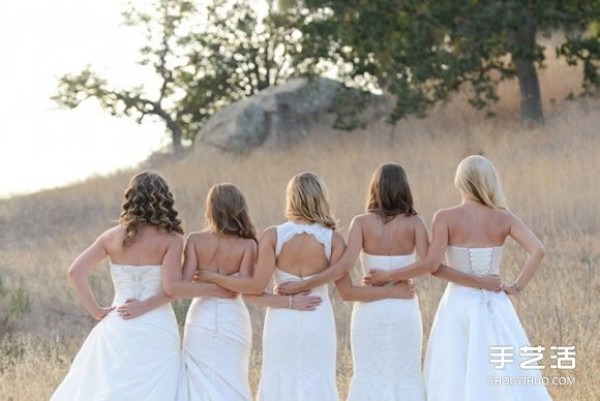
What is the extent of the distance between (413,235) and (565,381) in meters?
2.66

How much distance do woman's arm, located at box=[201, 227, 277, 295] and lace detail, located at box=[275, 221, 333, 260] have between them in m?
0.05

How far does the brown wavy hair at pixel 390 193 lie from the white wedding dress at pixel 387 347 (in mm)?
327

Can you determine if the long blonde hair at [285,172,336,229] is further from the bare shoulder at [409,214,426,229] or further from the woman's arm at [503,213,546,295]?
the woman's arm at [503,213,546,295]

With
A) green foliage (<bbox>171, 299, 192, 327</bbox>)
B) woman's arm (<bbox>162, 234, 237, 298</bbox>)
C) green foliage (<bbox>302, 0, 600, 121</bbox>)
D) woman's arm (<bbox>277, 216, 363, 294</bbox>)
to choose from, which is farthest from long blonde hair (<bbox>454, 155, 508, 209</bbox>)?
green foliage (<bbox>302, 0, 600, 121</bbox>)

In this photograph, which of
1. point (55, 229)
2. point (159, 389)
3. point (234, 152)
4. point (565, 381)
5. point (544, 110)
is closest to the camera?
point (159, 389)

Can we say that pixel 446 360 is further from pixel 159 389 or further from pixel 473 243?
pixel 159 389

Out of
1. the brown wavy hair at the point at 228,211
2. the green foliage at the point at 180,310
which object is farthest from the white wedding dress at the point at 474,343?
the green foliage at the point at 180,310

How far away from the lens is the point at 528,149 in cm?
2717

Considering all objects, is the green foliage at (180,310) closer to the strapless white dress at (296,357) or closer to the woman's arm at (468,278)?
the strapless white dress at (296,357)

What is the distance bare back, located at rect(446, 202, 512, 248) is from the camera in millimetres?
9070

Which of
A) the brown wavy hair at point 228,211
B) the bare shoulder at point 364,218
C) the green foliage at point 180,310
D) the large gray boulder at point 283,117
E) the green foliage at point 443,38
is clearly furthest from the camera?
the large gray boulder at point 283,117

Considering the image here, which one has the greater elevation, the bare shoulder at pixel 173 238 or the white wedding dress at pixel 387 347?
the bare shoulder at pixel 173 238

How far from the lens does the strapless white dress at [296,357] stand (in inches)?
351

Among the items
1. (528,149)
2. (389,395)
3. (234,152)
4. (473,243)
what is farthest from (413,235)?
(234,152)
